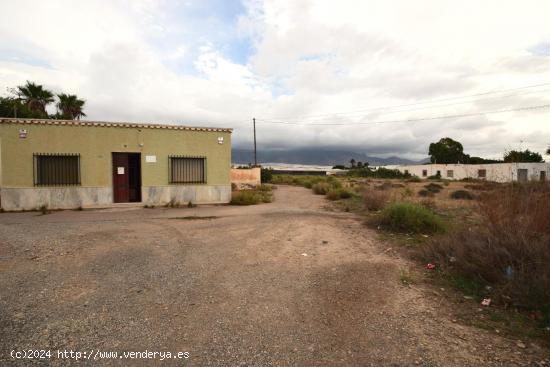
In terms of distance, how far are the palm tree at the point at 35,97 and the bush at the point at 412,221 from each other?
3066cm

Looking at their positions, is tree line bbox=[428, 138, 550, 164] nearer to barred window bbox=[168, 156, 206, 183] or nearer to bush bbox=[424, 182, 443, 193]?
bush bbox=[424, 182, 443, 193]

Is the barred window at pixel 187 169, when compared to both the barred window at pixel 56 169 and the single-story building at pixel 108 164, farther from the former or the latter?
the barred window at pixel 56 169

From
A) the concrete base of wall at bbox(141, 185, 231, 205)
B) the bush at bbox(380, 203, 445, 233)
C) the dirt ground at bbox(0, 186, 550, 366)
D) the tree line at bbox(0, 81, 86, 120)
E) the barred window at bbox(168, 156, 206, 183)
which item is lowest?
the dirt ground at bbox(0, 186, 550, 366)

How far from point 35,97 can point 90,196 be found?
68.5ft

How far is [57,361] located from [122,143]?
1212cm

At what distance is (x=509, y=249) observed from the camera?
439 cm

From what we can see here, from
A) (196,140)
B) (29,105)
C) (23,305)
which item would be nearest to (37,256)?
(23,305)

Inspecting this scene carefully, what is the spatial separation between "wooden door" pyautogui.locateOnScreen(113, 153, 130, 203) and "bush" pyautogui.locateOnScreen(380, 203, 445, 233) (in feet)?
36.7

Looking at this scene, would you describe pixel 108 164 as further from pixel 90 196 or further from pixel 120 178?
pixel 90 196

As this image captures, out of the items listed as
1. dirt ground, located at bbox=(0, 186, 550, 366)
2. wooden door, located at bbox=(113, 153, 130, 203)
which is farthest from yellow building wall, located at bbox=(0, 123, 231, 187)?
dirt ground, located at bbox=(0, 186, 550, 366)

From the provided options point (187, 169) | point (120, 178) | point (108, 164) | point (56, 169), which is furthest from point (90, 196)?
point (187, 169)

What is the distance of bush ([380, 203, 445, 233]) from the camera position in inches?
318

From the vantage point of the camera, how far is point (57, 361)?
2.68 m

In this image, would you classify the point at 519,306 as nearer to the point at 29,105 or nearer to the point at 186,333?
the point at 186,333
